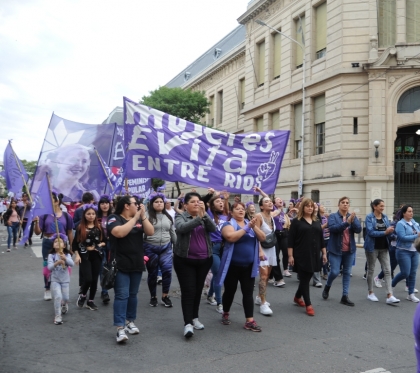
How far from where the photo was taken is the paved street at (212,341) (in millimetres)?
4871

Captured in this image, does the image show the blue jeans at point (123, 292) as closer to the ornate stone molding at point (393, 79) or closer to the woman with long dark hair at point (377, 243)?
the woman with long dark hair at point (377, 243)

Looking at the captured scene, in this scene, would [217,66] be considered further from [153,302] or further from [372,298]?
[153,302]

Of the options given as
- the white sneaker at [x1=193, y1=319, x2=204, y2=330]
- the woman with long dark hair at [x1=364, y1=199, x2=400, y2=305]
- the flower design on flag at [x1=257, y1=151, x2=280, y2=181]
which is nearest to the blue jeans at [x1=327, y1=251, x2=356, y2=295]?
the woman with long dark hair at [x1=364, y1=199, x2=400, y2=305]

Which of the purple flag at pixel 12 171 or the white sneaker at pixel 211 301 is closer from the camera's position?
the white sneaker at pixel 211 301

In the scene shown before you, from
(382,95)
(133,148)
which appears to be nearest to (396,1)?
(382,95)

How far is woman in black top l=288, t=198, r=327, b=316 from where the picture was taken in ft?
24.0

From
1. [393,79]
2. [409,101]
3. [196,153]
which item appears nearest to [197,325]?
[196,153]

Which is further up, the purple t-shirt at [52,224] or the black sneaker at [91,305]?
the purple t-shirt at [52,224]

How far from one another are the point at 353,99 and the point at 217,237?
19479 mm

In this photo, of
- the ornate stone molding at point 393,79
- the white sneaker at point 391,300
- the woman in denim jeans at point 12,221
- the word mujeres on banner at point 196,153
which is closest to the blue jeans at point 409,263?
the white sneaker at point 391,300

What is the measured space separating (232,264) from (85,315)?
7.68 ft

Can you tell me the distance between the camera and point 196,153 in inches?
315

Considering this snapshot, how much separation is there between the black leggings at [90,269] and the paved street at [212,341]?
385mm

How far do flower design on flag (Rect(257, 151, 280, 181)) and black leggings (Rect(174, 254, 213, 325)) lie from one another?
2.45m
